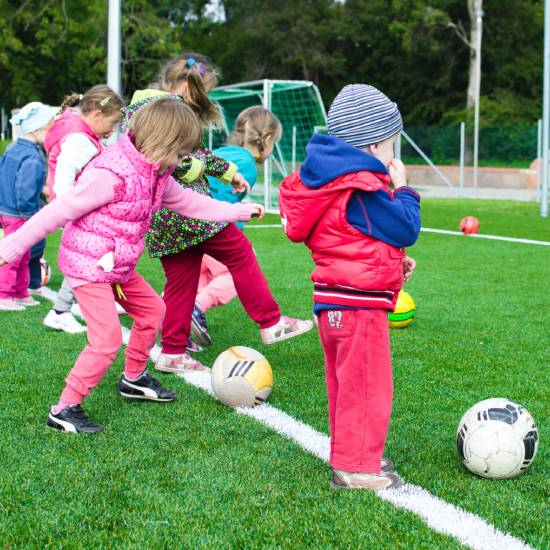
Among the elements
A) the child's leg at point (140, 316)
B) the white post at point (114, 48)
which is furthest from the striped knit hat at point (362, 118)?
the white post at point (114, 48)

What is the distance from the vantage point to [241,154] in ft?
17.9

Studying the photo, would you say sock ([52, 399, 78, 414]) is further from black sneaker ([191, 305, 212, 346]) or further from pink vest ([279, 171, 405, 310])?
black sneaker ([191, 305, 212, 346])

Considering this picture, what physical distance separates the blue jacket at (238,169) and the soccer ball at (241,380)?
1.38 metres

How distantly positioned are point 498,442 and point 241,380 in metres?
1.46

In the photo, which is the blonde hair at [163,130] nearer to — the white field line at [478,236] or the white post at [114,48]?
the white post at [114,48]

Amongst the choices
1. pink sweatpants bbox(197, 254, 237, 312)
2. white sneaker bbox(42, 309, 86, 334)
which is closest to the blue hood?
pink sweatpants bbox(197, 254, 237, 312)

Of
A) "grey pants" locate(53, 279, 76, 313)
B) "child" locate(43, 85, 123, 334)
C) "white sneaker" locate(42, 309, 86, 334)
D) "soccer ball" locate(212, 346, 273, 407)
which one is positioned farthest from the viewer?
"grey pants" locate(53, 279, 76, 313)

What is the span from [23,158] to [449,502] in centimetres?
535

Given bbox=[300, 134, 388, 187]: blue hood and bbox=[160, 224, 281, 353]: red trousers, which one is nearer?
bbox=[300, 134, 388, 187]: blue hood

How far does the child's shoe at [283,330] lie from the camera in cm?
542

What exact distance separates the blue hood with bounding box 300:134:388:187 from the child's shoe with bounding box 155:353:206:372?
7.49 ft

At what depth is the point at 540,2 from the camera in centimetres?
4378

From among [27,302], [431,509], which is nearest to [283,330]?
[431,509]

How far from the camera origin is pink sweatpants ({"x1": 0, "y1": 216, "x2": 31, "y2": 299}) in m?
7.07
